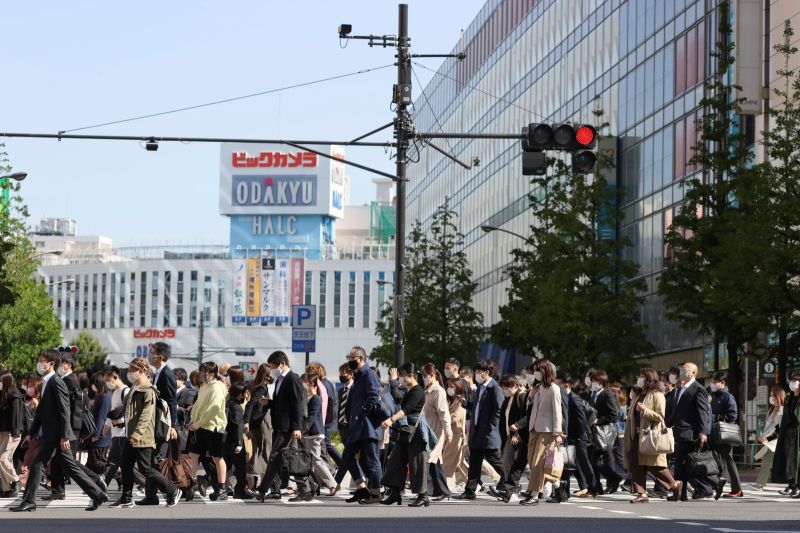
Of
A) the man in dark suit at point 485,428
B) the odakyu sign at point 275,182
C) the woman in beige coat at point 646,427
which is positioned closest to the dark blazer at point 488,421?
the man in dark suit at point 485,428

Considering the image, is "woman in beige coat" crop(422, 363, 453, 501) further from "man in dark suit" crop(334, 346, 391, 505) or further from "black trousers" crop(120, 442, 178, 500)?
"black trousers" crop(120, 442, 178, 500)

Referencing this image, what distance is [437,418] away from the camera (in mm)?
20734

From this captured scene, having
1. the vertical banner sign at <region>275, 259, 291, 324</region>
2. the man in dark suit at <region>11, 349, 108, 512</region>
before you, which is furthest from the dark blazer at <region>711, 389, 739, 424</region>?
the vertical banner sign at <region>275, 259, 291, 324</region>

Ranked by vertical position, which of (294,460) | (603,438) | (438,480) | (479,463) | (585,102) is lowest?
A: (438,480)

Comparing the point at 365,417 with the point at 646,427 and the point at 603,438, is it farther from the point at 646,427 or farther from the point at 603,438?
the point at 603,438

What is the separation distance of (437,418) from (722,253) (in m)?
14.5

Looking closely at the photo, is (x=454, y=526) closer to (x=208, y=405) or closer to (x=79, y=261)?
(x=208, y=405)

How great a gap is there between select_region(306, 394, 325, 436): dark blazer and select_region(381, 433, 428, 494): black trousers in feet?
5.11

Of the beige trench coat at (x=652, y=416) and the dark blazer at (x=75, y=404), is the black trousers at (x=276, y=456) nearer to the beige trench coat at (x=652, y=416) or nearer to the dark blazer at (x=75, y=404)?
the dark blazer at (x=75, y=404)

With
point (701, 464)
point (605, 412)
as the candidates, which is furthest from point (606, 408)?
point (701, 464)

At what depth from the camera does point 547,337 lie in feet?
143

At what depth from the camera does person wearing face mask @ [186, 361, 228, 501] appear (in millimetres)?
19688

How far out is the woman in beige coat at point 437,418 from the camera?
Answer: 64.7ft

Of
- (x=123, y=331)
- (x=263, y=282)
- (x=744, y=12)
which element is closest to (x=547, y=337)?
(x=744, y=12)
